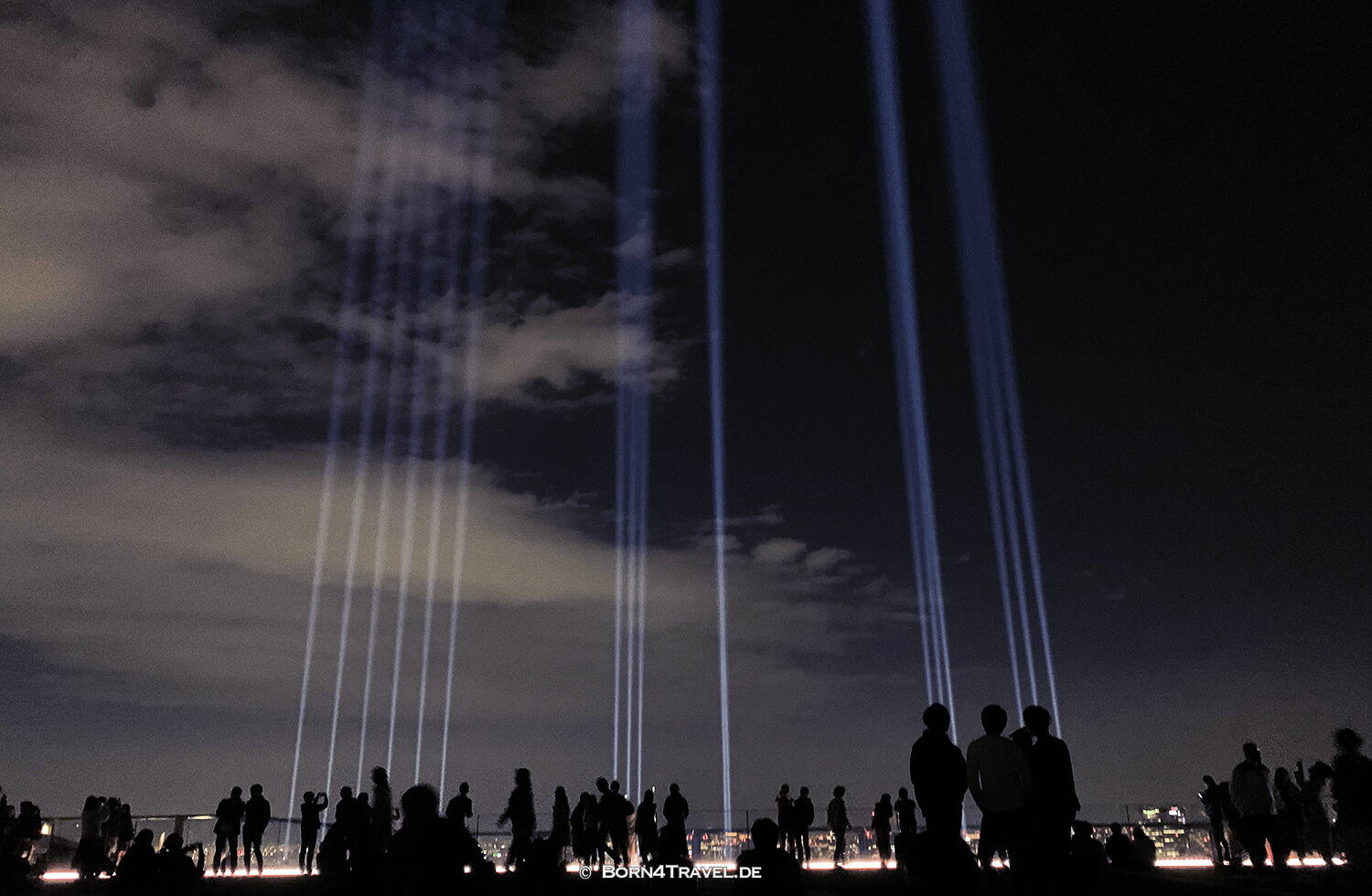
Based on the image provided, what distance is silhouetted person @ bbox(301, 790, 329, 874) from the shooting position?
19172 millimetres

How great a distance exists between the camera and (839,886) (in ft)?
49.2

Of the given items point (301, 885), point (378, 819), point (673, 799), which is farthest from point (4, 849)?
point (673, 799)

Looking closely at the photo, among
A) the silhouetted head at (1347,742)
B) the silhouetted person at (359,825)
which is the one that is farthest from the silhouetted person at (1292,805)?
the silhouetted person at (359,825)

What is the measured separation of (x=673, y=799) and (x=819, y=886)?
11.5ft

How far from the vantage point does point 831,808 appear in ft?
74.0

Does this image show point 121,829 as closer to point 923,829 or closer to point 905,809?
point 905,809

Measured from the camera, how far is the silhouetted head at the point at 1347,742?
32.9 ft

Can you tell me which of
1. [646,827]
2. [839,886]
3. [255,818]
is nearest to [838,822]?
[646,827]

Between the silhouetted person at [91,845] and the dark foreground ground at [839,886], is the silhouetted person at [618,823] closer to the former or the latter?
the dark foreground ground at [839,886]

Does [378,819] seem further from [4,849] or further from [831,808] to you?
[831,808]

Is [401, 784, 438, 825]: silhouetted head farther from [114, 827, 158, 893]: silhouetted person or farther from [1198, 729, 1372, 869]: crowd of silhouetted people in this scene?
[1198, 729, 1372, 869]: crowd of silhouetted people

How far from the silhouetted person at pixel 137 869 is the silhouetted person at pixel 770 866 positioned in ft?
20.6

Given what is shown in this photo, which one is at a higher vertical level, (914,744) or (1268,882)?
(914,744)

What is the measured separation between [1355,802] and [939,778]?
5.40 metres
